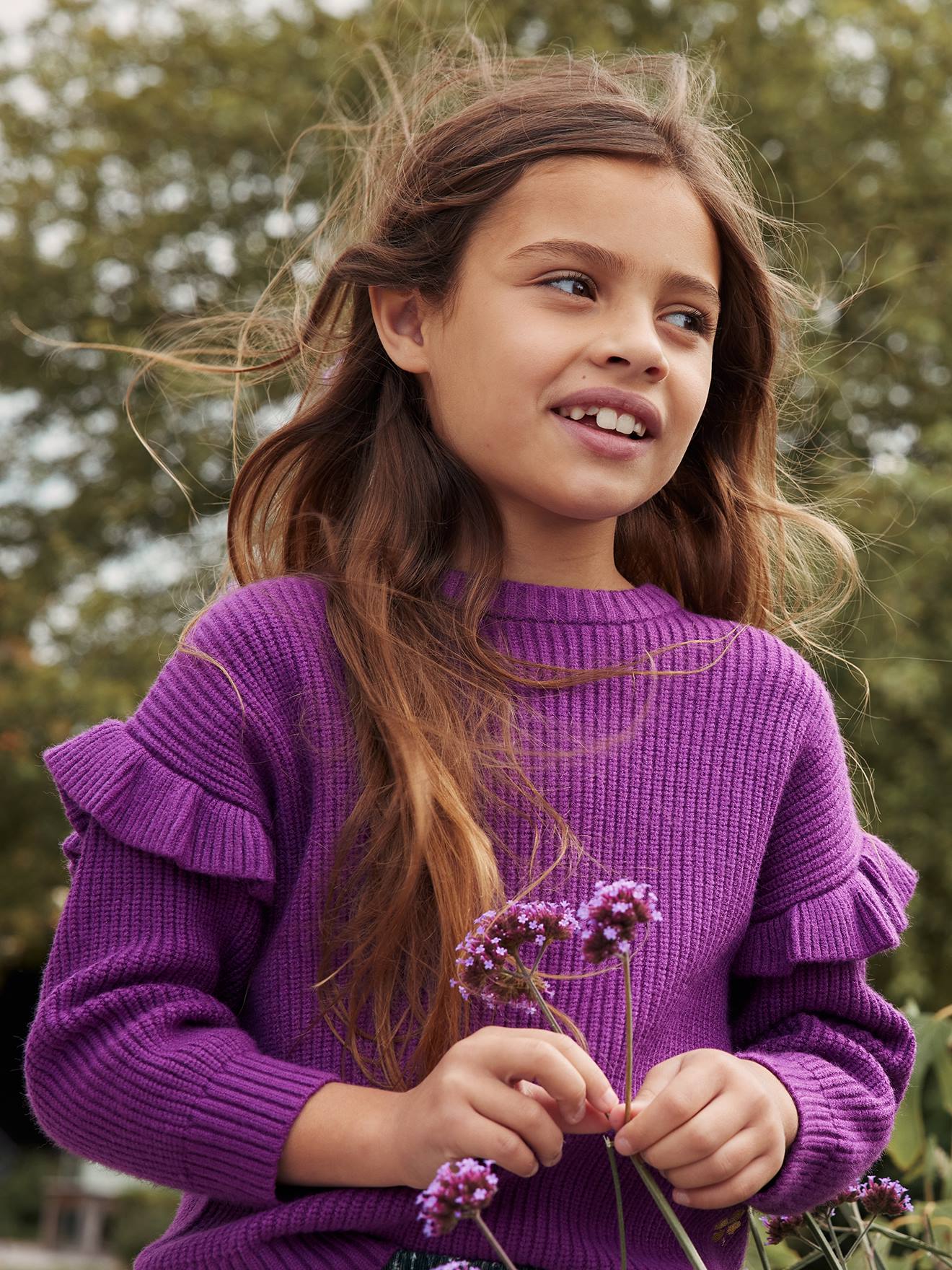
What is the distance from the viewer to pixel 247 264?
10.9 m

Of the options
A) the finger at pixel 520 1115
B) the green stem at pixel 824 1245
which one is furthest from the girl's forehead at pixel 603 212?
the green stem at pixel 824 1245

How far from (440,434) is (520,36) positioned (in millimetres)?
10070

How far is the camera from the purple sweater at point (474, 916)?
1.60 m

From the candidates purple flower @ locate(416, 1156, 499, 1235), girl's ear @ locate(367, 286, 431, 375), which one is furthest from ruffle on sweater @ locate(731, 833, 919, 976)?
girl's ear @ locate(367, 286, 431, 375)

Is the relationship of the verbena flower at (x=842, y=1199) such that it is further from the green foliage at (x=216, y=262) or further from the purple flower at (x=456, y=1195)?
the green foliage at (x=216, y=262)

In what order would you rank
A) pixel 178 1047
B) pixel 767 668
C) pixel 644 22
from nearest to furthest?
pixel 178 1047 → pixel 767 668 → pixel 644 22

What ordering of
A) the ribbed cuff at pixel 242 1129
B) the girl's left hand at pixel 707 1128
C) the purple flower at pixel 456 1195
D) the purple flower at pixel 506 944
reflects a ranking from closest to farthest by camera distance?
the purple flower at pixel 456 1195
the purple flower at pixel 506 944
the girl's left hand at pixel 707 1128
the ribbed cuff at pixel 242 1129

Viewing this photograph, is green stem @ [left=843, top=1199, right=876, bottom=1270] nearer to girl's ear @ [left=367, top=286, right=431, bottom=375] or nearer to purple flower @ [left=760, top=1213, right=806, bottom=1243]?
purple flower @ [left=760, top=1213, right=806, bottom=1243]

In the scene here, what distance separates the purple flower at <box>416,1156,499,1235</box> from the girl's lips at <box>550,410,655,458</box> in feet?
2.76

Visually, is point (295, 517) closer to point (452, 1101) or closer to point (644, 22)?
point (452, 1101)

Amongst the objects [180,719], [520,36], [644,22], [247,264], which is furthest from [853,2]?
[180,719]

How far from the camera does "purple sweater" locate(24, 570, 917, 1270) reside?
1598 mm

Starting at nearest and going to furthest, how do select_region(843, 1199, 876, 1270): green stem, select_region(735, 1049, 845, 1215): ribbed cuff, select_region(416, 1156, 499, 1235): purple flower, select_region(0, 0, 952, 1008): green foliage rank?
select_region(416, 1156, 499, 1235): purple flower → select_region(735, 1049, 845, 1215): ribbed cuff → select_region(843, 1199, 876, 1270): green stem → select_region(0, 0, 952, 1008): green foliage

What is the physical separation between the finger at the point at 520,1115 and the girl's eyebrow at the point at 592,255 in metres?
0.89
